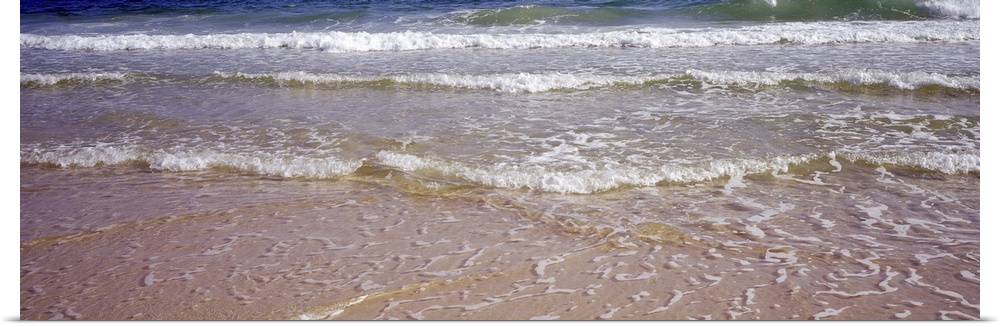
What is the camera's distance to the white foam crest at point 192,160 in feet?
16.3

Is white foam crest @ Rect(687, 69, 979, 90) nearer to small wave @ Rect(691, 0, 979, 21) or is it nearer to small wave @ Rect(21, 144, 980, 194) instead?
small wave @ Rect(21, 144, 980, 194)

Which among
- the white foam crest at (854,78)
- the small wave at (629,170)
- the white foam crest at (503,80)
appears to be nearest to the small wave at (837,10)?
the white foam crest at (854,78)

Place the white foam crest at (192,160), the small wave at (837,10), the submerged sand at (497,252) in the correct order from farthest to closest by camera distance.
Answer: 1. the small wave at (837,10)
2. the white foam crest at (192,160)
3. the submerged sand at (497,252)

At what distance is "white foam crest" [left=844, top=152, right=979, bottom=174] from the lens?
15.5 ft

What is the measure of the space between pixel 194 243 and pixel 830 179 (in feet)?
13.3

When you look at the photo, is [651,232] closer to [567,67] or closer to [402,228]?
[402,228]

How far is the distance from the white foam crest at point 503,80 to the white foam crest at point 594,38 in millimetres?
3039

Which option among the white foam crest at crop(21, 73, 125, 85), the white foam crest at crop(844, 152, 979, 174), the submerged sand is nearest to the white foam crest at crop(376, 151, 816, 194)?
the submerged sand

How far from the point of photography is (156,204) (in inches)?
173

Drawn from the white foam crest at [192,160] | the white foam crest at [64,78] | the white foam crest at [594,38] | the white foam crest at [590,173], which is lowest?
the white foam crest at [590,173]

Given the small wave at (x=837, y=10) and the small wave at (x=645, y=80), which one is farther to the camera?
the small wave at (x=837, y=10)

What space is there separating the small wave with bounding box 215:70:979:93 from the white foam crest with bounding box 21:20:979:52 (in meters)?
3.16

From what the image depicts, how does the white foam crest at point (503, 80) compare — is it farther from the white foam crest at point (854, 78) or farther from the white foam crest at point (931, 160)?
the white foam crest at point (931, 160)
